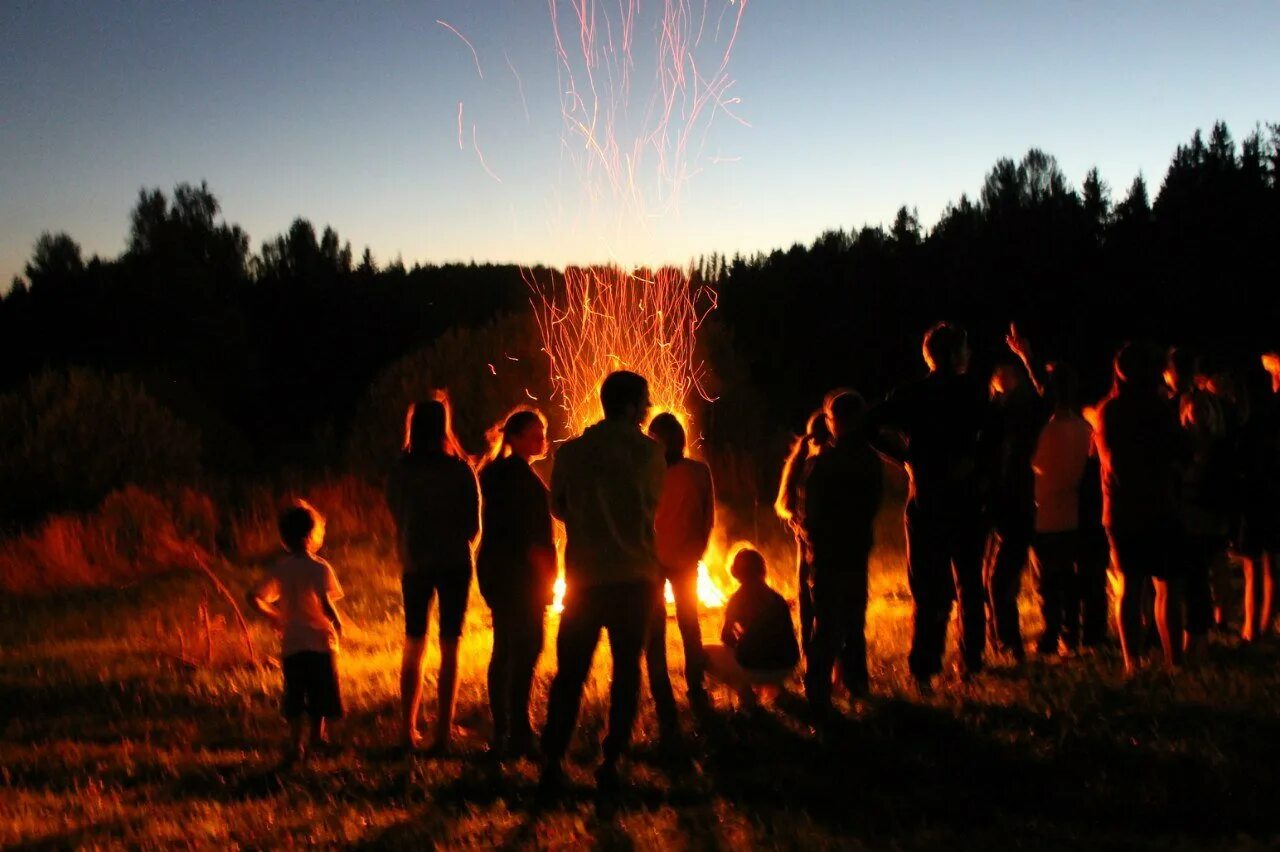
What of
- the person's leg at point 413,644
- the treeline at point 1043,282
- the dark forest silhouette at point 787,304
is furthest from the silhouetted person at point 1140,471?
the treeline at point 1043,282

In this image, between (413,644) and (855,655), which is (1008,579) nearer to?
(855,655)

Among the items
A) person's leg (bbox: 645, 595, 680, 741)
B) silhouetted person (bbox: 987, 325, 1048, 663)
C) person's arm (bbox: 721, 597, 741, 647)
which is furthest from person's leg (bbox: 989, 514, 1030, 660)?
person's leg (bbox: 645, 595, 680, 741)

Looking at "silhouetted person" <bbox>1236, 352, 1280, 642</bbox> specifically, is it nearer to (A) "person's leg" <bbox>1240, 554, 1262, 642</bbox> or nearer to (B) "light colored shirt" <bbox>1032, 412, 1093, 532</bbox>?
(A) "person's leg" <bbox>1240, 554, 1262, 642</bbox>

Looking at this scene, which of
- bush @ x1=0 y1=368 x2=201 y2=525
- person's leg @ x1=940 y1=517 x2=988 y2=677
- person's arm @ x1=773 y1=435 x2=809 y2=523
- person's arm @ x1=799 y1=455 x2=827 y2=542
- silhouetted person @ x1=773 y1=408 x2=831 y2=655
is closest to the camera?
person's arm @ x1=799 y1=455 x2=827 y2=542

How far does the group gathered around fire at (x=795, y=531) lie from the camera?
19.3ft

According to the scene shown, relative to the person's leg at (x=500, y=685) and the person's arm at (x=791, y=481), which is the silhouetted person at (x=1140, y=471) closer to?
the person's arm at (x=791, y=481)

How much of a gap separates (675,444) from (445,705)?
2018 mm

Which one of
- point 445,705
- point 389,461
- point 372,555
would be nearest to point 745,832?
point 445,705

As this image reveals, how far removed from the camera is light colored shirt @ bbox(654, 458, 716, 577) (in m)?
7.05

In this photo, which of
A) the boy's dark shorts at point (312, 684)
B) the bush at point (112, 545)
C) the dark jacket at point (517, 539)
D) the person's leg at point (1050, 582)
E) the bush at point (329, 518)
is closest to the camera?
the dark jacket at point (517, 539)

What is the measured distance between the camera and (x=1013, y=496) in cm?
783

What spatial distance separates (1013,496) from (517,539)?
3.34 m

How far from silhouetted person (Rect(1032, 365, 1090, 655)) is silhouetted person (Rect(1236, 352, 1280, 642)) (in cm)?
102

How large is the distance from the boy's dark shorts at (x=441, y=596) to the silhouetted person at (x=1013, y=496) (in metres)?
3.36
